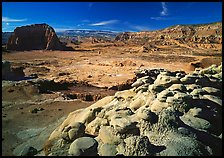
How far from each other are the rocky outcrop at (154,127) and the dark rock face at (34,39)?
49.6m

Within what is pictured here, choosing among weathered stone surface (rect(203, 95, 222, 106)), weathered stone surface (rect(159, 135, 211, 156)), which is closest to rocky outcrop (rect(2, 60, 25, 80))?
weathered stone surface (rect(203, 95, 222, 106))

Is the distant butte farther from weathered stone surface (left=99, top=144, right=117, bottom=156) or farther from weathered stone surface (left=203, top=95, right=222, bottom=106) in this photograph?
weathered stone surface (left=99, top=144, right=117, bottom=156)

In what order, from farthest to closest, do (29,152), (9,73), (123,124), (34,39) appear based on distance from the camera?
(34,39), (9,73), (29,152), (123,124)

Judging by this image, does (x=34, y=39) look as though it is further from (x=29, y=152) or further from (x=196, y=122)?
(x=196, y=122)

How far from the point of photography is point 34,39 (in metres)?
60.1

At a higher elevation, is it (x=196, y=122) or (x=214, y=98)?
(x=214, y=98)

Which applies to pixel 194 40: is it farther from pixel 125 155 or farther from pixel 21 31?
pixel 125 155

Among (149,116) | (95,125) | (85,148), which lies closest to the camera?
(85,148)

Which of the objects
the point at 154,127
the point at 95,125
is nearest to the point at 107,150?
the point at 154,127

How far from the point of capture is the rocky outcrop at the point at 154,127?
7.26m

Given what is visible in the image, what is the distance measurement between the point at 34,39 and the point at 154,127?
184 ft

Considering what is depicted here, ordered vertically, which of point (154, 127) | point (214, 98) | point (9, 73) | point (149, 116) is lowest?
point (154, 127)

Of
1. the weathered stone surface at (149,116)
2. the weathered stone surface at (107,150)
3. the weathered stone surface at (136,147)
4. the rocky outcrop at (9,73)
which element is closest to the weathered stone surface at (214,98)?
the weathered stone surface at (149,116)

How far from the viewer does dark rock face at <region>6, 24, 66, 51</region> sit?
5735cm
